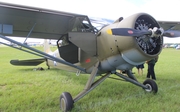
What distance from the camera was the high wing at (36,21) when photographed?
4170 mm

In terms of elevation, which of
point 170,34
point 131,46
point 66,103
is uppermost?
point 170,34

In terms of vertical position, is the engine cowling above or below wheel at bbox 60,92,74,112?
above

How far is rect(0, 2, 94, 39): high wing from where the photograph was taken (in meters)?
4.17

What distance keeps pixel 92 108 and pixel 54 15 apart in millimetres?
2658

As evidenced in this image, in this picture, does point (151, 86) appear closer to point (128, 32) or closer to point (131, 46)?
point (131, 46)

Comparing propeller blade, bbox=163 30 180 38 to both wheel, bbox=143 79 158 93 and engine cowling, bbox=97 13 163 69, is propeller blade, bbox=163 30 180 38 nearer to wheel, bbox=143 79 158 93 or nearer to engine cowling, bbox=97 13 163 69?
engine cowling, bbox=97 13 163 69

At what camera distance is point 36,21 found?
15.4ft

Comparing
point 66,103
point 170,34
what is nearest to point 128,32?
point 170,34

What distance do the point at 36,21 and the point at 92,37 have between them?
6.00ft

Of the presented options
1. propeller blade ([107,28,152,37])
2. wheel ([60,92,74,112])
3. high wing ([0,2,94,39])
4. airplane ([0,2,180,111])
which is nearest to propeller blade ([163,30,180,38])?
airplane ([0,2,180,111])

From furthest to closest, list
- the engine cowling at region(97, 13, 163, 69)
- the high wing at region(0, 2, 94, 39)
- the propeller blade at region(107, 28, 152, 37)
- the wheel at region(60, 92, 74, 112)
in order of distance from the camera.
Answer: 1. the high wing at region(0, 2, 94, 39)
2. the wheel at region(60, 92, 74, 112)
3. the engine cowling at region(97, 13, 163, 69)
4. the propeller blade at region(107, 28, 152, 37)

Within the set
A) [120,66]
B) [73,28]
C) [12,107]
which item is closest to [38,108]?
[12,107]

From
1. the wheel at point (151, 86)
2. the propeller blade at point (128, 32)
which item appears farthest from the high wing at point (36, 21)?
the wheel at point (151, 86)

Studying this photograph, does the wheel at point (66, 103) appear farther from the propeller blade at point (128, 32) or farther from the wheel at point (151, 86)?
the wheel at point (151, 86)
